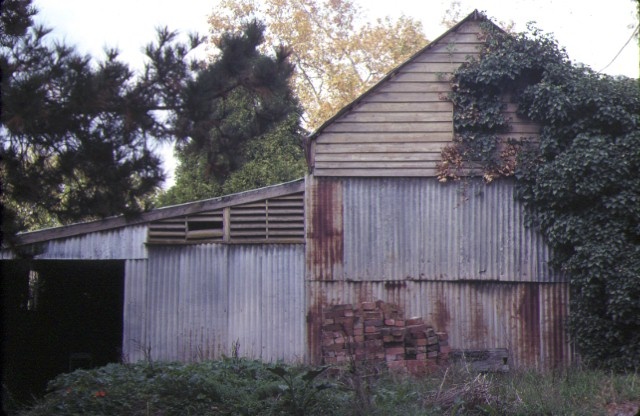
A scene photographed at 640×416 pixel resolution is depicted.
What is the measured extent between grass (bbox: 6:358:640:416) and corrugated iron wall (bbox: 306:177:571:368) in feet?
11.4

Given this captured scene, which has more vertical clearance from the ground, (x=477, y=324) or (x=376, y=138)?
(x=376, y=138)

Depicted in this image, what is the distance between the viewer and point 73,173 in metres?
8.75

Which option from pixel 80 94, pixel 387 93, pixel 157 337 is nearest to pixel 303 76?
pixel 387 93

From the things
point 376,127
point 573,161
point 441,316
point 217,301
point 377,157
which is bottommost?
point 441,316

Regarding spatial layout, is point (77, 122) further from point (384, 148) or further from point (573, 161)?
point (573, 161)

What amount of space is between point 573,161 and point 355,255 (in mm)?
4697

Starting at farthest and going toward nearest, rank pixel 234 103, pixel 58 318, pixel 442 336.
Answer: pixel 58 318, pixel 442 336, pixel 234 103

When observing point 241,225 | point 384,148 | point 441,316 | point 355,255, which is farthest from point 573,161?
point 241,225

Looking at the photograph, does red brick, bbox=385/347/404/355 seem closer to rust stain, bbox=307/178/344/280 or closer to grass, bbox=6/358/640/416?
rust stain, bbox=307/178/344/280

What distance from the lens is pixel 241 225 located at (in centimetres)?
1611

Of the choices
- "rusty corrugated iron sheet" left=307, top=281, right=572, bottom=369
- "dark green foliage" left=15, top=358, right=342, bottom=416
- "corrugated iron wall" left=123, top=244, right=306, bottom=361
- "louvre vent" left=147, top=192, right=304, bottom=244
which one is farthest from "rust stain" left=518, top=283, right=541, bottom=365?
"dark green foliage" left=15, top=358, right=342, bottom=416

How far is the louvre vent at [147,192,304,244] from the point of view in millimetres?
15977

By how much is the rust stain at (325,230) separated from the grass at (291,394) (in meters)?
3.83

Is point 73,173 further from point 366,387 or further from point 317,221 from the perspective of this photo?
point 317,221
